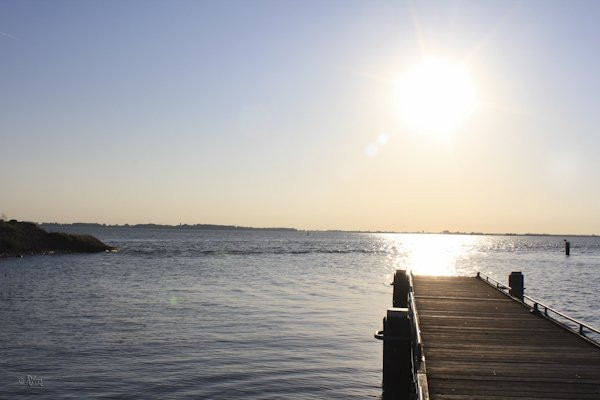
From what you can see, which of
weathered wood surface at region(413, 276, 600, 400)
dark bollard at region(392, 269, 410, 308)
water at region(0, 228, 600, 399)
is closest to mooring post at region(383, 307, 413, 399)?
weathered wood surface at region(413, 276, 600, 400)

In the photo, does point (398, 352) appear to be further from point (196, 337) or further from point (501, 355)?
point (196, 337)

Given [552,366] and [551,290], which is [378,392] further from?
[551,290]

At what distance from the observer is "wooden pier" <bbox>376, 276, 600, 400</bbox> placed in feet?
34.1

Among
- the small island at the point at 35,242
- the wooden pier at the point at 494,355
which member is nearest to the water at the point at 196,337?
the wooden pier at the point at 494,355

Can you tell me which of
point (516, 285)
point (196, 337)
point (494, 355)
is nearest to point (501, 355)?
point (494, 355)

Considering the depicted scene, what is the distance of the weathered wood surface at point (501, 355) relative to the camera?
10.4 meters

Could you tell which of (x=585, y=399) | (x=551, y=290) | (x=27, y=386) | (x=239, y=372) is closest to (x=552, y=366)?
(x=585, y=399)

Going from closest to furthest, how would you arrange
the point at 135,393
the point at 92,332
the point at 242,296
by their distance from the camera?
the point at 135,393 → the point at 92,332 → the point at 242,296

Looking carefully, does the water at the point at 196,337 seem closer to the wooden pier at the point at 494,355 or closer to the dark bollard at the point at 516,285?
the wooden pier at the point at 494,355

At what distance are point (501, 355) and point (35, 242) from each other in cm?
8808

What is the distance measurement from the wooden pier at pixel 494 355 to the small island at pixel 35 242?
72967mm

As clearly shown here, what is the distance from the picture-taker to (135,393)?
15438mm

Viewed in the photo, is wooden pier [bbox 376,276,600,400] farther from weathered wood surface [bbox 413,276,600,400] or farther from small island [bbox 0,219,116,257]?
small island [bbox 0,219,116,257]

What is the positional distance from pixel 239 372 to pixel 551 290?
1404 inches
